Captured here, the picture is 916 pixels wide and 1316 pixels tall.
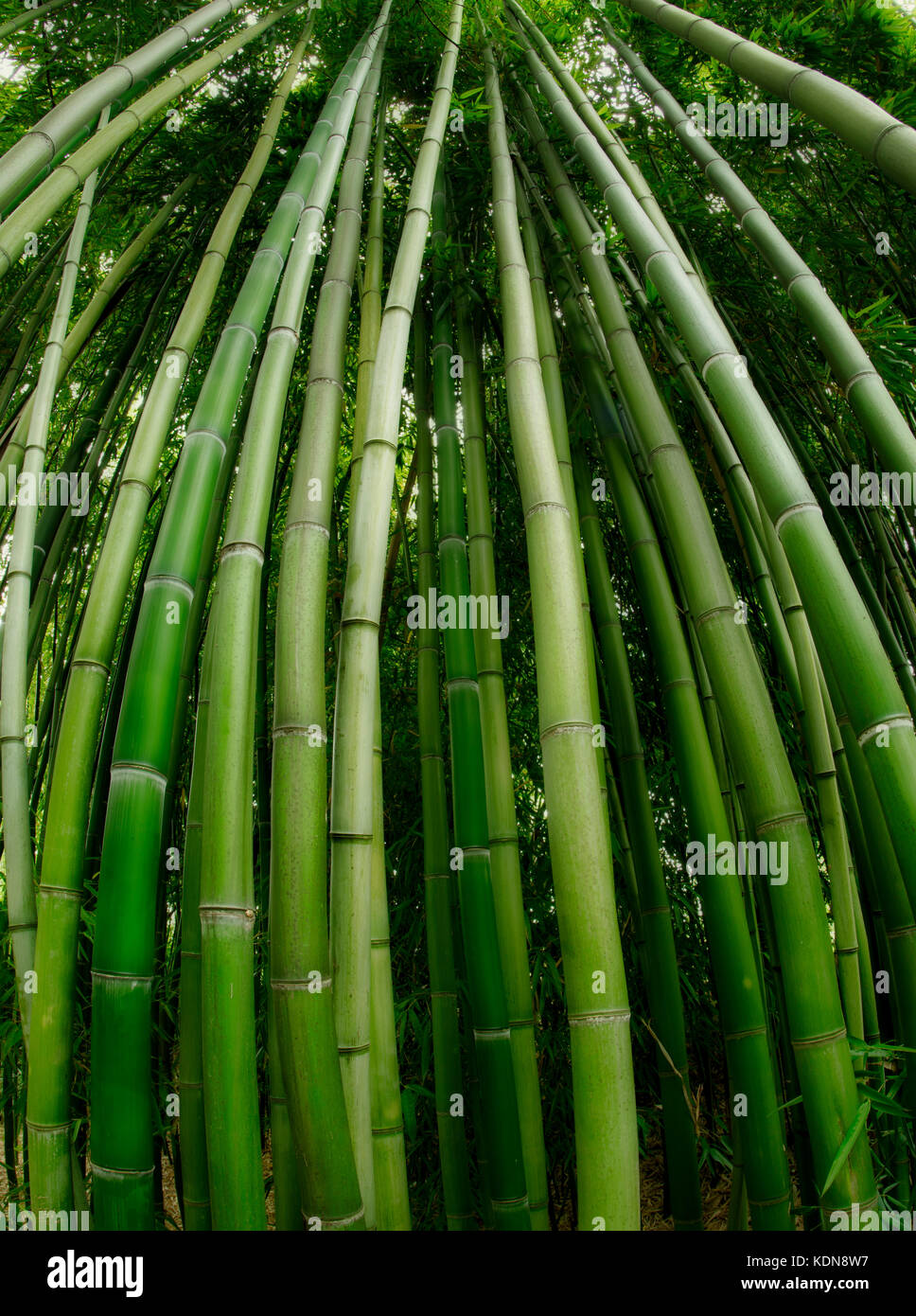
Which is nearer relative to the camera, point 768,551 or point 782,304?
point 768,551

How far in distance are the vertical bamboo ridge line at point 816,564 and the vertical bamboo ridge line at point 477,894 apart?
0.56 meters

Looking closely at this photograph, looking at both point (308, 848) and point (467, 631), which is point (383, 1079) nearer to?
point (308, 848)

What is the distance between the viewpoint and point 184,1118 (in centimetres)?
116

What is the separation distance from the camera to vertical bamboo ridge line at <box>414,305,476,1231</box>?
118 centimetres

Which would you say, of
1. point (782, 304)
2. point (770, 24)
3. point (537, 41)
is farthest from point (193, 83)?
point (782, 304)

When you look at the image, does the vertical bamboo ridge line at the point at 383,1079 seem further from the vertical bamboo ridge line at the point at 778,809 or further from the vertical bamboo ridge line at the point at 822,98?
the vertical bamboo ridge line at the point at 822,98

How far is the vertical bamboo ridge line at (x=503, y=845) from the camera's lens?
1112 mm

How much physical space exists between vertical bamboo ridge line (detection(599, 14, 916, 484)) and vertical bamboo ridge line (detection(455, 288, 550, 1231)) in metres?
0.57

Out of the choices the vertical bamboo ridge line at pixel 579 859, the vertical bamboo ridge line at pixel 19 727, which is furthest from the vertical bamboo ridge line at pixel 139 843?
the vertical bamboo ridge line at pixel 579 859

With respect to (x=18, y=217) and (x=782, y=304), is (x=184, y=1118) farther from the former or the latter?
(x=782, y=304)

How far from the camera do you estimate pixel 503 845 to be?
1.19 metres

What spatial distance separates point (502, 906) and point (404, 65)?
2.15 m

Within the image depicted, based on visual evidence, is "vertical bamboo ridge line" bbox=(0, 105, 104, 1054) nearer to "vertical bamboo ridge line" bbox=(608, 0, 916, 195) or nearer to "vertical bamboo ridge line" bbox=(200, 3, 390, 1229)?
"vertical bamboo ridge line" bbox=(200, 3, 390, 1229)

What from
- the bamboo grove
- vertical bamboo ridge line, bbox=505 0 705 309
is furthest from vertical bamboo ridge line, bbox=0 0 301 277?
vertical bamboo ridge line, bbox=505 0 705 309
